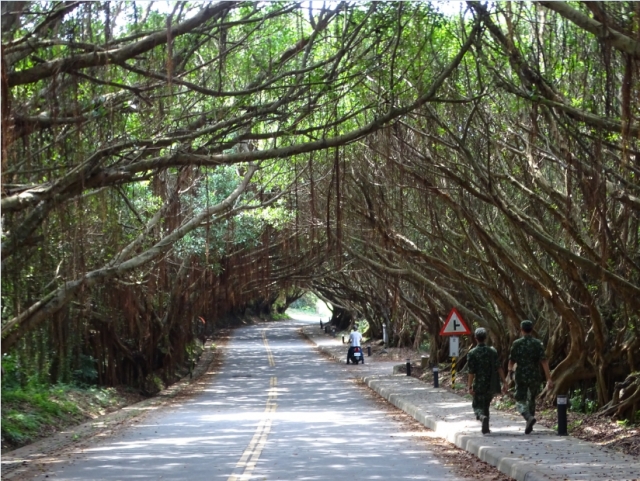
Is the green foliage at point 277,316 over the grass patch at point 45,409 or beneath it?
over

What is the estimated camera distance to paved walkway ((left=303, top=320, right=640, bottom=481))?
1120 centimetres

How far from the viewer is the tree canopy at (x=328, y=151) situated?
11.3 metres

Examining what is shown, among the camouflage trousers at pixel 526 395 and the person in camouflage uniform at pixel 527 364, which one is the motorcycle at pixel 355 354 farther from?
the person in camouflage uniform at pixel 527 364

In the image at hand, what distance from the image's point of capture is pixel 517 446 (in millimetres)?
13781

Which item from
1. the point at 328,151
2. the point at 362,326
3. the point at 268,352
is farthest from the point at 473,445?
the point at 362,326

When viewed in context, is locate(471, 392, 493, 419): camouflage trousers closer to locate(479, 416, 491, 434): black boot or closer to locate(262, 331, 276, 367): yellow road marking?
locate(479, 416, 491, 434): black boot

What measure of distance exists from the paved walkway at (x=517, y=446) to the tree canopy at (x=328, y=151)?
2082 millimetres

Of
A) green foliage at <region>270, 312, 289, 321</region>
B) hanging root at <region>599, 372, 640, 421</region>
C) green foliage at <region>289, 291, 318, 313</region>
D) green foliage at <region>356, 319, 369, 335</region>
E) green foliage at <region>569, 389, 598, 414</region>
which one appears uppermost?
green foliage at <region>289, 291, 318, 313</region>

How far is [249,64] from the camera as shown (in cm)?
1495

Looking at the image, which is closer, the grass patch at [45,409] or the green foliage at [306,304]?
the grass patch at [45,409]

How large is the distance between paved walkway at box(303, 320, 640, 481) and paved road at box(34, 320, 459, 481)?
698 millimetres

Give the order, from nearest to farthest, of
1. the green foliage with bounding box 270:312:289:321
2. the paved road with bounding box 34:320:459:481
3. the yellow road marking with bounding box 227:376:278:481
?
the yellow road marking with bounding box 227:376:278:481, the paved road with bounding box 34:320:459:481, the green foliage with bounding box 270:312:289:321

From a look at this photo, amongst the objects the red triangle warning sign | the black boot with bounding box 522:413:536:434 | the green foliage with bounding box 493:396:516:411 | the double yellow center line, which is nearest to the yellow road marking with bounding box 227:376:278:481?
the double yellow center line

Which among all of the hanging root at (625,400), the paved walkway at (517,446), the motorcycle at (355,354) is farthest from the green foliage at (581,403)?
the motorcycle at (355,354)
